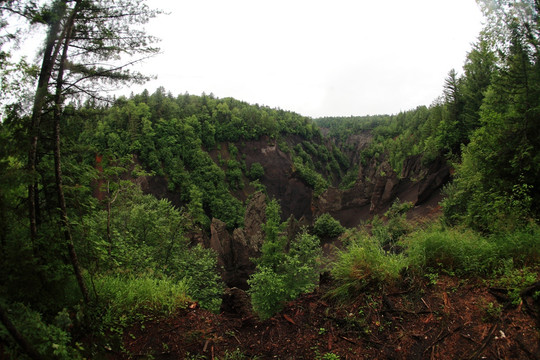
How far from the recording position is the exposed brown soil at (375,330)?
11.9 ft

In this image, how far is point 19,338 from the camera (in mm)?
3469

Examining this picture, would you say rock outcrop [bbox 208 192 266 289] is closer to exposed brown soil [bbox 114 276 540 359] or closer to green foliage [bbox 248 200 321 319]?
green foliage [bbox 248 200 321 319]

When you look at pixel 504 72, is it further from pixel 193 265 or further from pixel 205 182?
pixel 205 182

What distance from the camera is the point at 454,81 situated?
26906 mm

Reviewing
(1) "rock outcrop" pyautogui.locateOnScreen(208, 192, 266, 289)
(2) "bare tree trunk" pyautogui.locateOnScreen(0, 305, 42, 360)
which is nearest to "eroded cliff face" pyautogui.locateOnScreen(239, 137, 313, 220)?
(1) "rock outcrop" pyautogui.locateOnScreen(208, 192, 266, 289)

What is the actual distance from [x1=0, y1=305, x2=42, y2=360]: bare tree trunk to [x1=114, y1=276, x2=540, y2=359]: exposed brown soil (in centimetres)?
145

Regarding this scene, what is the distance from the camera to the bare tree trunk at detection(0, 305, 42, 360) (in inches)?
131

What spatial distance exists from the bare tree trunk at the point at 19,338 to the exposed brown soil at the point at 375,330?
1451mm

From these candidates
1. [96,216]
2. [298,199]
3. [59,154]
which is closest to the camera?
[59,154]

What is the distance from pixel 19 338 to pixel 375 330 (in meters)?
4.87

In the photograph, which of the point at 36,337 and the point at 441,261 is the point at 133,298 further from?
the point at 441,261

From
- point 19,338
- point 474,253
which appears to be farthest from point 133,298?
point 474,253

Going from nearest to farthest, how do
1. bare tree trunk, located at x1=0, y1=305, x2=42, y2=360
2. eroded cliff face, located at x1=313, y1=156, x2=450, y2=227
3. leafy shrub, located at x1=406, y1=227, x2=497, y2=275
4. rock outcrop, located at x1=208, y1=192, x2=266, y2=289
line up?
bare tree trunk, located at x1=0, y1=305, x2=42, y2=360, leafy shrub, located at x1=406, y1=227, x2=497, y2=275, eroded cliff face, located at x1=313, y1=156, x2=450, y2=227, rock outcrop, located at x1=208, y1=192, x2=266, y2=289

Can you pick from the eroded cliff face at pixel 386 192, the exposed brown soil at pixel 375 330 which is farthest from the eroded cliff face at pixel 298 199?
the exposed brown soil at pixel 375 330
